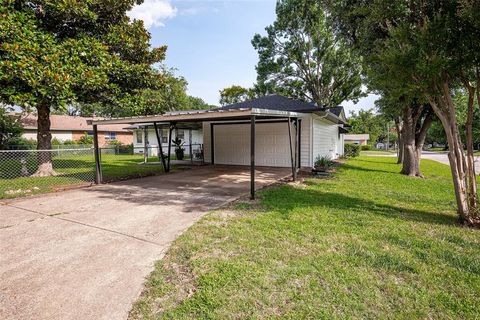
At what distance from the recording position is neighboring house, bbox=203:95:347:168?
38.3 ft

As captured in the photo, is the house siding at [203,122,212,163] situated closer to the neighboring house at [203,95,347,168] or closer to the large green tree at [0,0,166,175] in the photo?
the neighboring house at [203,95,347,168]

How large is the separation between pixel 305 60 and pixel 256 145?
42.1ft

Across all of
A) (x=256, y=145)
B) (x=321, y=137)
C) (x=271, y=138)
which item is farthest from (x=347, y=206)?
(x=321, y=137)

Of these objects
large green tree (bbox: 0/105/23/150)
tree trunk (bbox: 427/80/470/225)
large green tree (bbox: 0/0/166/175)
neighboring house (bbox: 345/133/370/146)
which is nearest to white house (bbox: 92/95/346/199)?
large green tree (bbox: 0/0/166/175)

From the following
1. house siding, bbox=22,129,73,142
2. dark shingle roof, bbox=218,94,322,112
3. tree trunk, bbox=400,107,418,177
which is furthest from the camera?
house siding, bbox=22,129,73,142

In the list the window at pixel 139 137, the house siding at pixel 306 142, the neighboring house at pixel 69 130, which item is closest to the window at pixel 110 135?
the neighboring house at pixel 69 130

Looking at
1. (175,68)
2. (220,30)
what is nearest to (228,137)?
(220,30)

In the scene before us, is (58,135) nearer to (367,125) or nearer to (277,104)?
(277,104)

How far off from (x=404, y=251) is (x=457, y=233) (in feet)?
4.75

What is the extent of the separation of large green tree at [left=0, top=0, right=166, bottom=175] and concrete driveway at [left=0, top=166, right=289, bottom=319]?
3.40m

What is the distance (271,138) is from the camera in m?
12.5

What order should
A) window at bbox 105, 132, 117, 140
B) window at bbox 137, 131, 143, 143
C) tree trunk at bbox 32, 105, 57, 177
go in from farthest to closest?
window at bbox 105, 132, 117, 140
window at bbox 137, 131, 143, 143
tree trunk at bbox 32, 105, 57, 177

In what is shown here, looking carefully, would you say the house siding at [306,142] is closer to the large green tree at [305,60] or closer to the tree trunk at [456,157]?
the tree trunk at [456,157]

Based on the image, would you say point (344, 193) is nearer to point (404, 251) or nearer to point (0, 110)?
point (404, 251)
